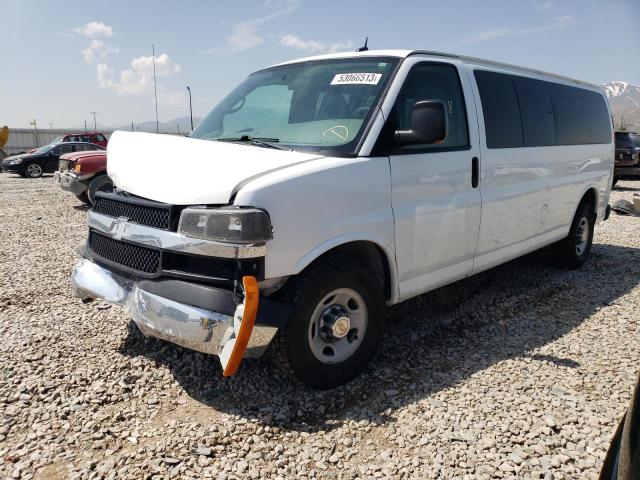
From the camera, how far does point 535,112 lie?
503 centimetres

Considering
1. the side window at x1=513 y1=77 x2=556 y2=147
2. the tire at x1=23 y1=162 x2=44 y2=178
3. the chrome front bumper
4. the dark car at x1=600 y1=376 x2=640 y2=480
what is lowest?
the tire at x1=23 y1=162 x2=44 y2=178

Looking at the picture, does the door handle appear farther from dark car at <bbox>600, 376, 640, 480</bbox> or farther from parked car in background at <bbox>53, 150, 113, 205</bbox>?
parked car in background at <bbox>53, 150, 113, 205</bbox>

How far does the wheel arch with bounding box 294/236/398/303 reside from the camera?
302 cm

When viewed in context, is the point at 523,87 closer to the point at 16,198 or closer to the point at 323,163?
the point at 323,163

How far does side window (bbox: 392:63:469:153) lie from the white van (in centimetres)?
1

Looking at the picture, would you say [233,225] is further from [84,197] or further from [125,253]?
[84,197]

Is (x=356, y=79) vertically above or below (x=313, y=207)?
above

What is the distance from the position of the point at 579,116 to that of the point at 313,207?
4.45 meters

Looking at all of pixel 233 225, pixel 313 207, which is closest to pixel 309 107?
Answer: pixel 313 207

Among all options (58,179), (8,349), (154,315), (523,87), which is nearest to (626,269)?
(523,87)

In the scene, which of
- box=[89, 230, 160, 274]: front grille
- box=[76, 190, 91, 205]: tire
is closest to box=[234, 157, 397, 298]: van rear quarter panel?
box=[89, 230, 160, 274]: front grille

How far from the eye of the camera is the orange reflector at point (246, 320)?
102 inches

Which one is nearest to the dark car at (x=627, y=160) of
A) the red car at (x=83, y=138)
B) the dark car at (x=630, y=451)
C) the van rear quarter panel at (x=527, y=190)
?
the van rear quarter panel at (x=527, y=190)

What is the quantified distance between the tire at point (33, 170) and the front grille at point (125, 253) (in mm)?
19123
